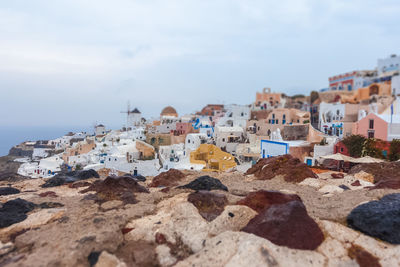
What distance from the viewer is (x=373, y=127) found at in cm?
2542

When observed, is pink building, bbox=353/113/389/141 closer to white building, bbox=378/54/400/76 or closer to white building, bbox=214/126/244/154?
white building, bbox=214/126/244/154

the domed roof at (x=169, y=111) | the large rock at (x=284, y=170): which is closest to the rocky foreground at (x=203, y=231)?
the large rock at (x=284, y=170)

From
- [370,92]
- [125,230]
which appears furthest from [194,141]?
[370,92]

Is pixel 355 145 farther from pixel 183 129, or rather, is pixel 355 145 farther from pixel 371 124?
pixel 183 129

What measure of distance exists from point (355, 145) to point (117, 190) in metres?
21.0

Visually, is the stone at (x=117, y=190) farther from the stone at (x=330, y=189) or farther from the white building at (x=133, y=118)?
the white building at (x=133, y=118)

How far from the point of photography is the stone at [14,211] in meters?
8.43

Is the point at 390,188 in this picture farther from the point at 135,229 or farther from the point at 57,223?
the point at 57,223

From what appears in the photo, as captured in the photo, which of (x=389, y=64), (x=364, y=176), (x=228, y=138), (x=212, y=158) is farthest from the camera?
(x=389, y=64)

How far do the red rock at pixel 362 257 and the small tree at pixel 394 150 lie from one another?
18.9 metres

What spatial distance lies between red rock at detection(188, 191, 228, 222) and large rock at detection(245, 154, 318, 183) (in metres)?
7.19

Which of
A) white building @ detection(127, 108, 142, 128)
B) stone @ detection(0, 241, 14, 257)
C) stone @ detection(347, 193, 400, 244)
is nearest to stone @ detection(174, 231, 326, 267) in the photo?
stone @ detection(347, 193, 400, 244)

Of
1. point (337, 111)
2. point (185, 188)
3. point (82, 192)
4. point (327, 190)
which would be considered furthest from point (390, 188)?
point (337, 111)

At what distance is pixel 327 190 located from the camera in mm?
12398
